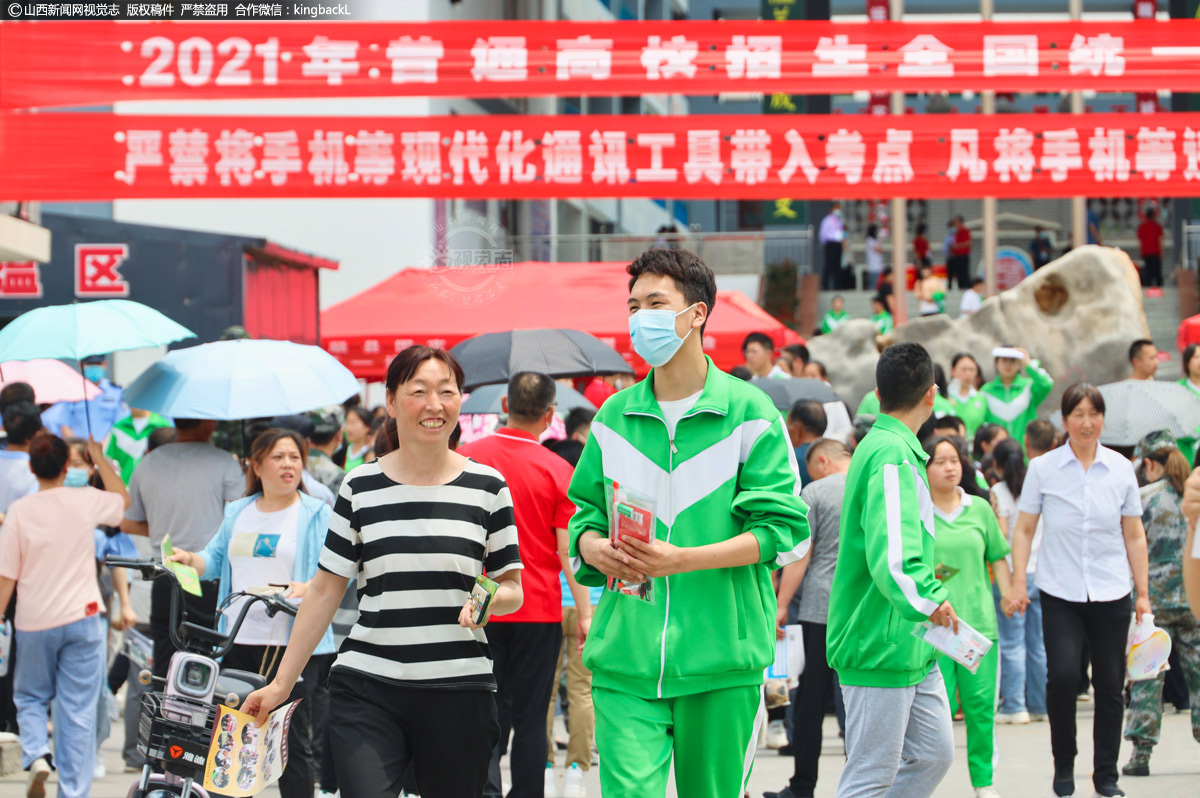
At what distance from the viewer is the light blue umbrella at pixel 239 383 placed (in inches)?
276

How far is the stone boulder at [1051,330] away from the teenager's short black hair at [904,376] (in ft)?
45.7

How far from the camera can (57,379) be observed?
431 inches

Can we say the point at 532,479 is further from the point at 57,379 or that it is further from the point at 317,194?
the point at 57,379

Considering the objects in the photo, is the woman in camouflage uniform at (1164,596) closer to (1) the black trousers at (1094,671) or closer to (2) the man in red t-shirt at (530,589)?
(1) the black trousers at (1094,671)

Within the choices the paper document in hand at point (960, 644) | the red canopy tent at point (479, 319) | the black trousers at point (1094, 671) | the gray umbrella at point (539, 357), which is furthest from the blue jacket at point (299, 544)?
the red canopy tent at point (479, 319)

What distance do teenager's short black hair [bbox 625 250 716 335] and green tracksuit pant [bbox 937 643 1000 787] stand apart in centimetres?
297

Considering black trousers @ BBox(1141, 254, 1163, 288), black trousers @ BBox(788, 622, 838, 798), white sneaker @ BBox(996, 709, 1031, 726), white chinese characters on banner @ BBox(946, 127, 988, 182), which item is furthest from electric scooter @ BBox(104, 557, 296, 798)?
black trousers @ BBox(1141, 254, 1163, 288)

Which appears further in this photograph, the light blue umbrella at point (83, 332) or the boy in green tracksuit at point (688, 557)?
the light blue umbrella at point (83, 332)

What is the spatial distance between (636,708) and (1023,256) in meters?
27.8

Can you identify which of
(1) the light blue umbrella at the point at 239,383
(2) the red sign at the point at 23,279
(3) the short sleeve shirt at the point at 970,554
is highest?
(2) the red sign at the point at 23,279

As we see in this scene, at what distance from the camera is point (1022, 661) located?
919 centimetres

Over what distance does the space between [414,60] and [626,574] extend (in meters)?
6.68

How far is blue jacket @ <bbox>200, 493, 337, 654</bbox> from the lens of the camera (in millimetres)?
5994

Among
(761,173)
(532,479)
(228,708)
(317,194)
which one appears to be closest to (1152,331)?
(761,173)
